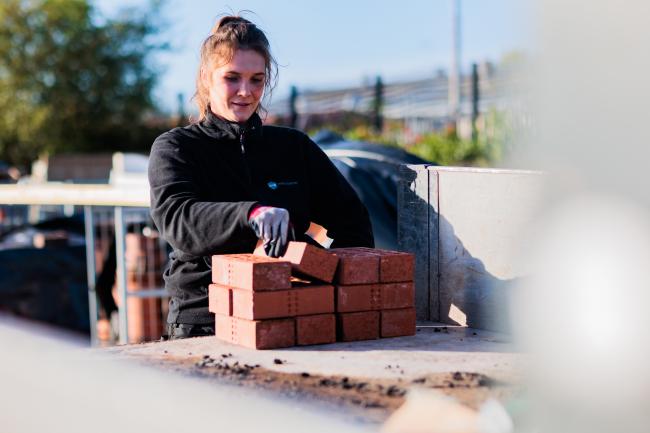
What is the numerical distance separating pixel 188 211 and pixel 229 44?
2.18ft

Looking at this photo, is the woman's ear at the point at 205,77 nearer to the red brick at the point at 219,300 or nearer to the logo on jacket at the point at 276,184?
the logo on jacket at the point at 276,184

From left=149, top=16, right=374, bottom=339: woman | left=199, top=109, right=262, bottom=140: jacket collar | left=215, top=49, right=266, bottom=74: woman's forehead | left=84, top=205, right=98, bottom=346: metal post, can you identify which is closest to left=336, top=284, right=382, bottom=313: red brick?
left=149, top=16, right=374, bottom=339: woman

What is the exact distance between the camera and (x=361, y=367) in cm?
269

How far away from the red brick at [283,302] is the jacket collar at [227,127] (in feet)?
2.51

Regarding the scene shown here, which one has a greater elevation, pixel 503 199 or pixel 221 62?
pixel 221 62

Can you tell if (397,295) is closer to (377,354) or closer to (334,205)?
(377,354)

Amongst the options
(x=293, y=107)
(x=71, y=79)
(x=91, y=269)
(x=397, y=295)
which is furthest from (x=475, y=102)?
(x=71, y=79)

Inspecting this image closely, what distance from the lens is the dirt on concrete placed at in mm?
2064

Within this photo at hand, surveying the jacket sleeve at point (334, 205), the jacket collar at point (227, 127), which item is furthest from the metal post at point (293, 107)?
the jacket collar at point (227, 127)

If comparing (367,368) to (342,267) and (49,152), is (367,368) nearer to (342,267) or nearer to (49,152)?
(342,267)

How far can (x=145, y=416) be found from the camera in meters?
1.76

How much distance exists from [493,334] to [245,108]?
125cm

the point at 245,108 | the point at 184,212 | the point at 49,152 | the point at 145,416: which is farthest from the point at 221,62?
the point at 49,152

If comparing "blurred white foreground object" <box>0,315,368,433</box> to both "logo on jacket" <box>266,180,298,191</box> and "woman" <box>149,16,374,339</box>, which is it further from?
"logo on jacket" <box>266,180,298,191</box>
